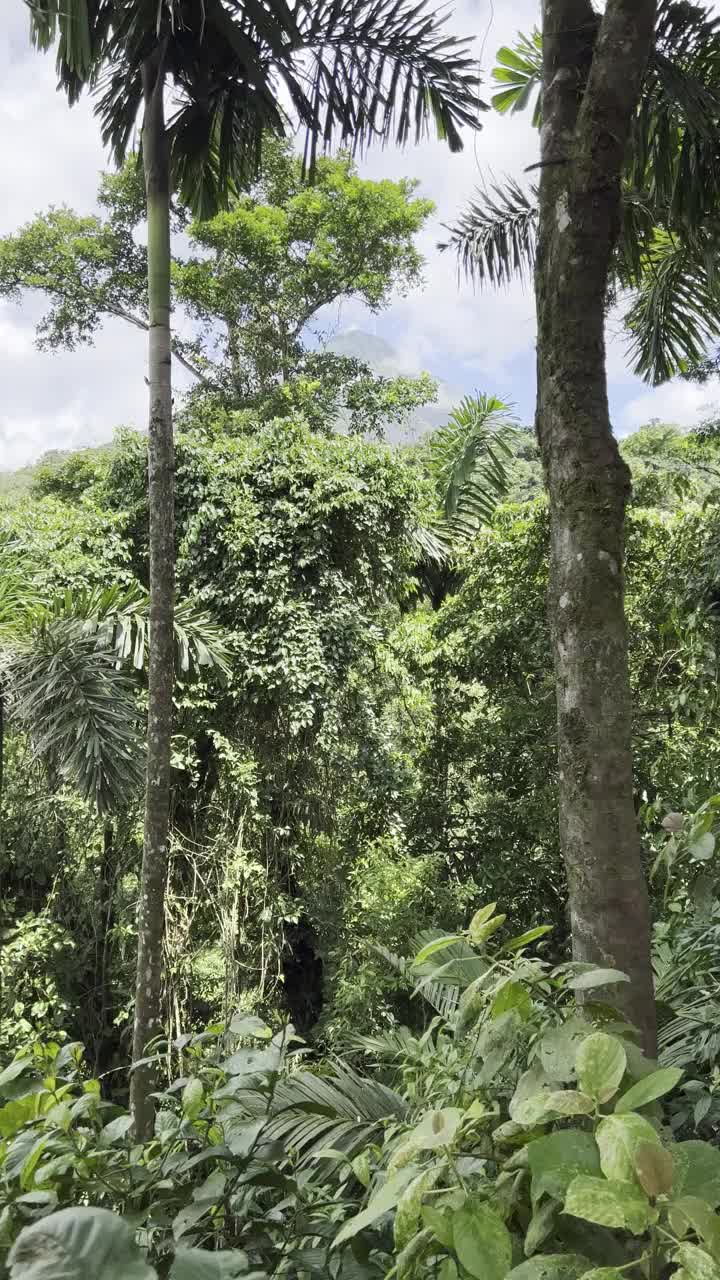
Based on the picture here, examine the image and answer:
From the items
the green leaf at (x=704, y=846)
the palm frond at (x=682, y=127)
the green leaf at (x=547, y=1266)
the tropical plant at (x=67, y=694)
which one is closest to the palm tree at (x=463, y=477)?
the tropical plant at (x=67, y=694)

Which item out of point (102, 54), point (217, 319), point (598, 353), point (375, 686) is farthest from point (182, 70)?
point (217, 319)

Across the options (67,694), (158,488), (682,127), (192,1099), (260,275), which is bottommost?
(192,1099)

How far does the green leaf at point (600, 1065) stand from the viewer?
2.50ft

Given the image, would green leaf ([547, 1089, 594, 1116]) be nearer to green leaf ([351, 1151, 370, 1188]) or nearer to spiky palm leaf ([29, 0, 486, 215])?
green leaf ([351, 1151, 370, 1188])

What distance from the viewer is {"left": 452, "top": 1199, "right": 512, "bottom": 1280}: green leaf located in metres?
0.72

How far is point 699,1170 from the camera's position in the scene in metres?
0.74

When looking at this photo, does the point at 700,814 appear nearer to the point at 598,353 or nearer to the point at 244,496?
the point at 598,353

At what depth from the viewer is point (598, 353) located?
1775mm

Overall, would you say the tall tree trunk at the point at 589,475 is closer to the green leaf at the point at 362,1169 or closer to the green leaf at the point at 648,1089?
the green leaf at the point at 362,1169

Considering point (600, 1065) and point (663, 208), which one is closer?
point (600, 1065)

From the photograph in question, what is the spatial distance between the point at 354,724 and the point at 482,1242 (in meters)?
8.55

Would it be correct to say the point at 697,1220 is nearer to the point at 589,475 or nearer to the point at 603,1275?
the point at 603,1275

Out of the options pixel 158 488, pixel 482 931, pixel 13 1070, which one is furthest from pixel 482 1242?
pixel 158 488

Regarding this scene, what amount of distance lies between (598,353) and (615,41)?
2.15 ft
